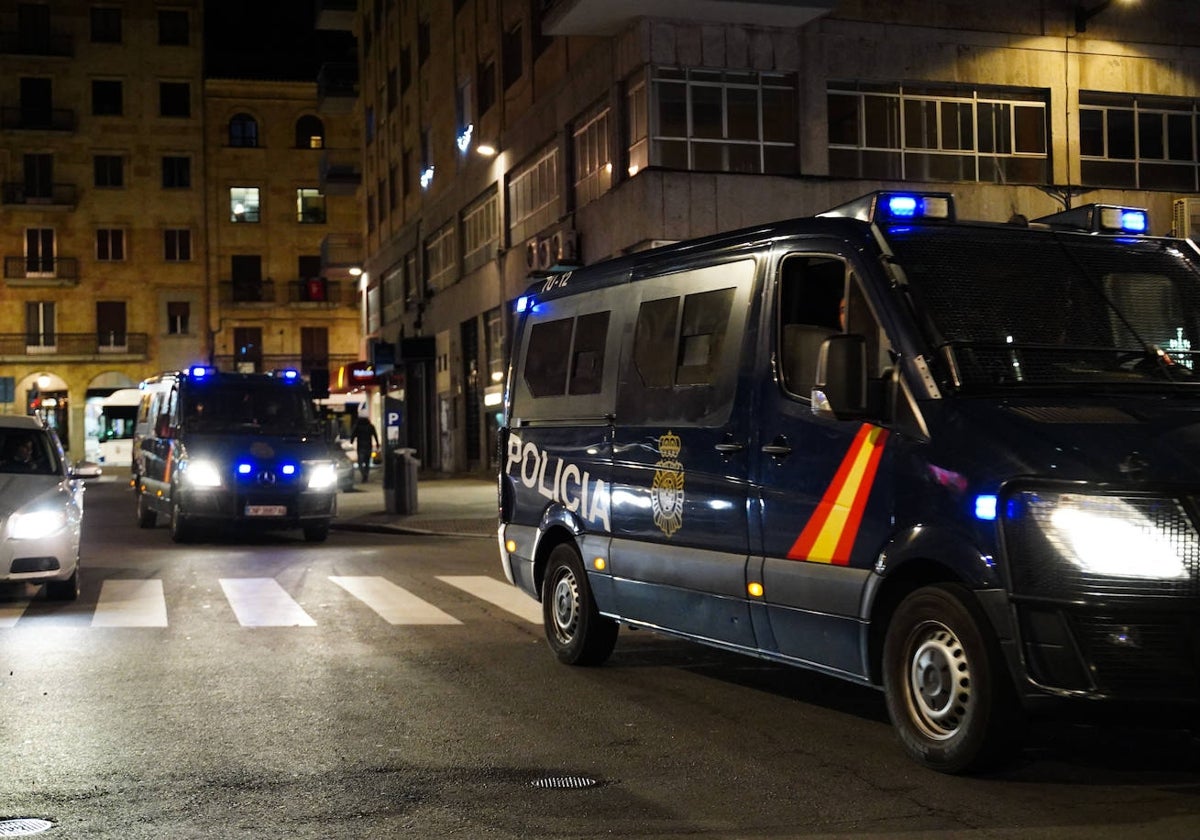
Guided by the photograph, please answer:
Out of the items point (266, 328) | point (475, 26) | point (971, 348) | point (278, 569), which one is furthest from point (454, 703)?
point (266, 328)

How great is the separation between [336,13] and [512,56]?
86.1 ft

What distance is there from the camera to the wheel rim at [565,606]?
31.6ft

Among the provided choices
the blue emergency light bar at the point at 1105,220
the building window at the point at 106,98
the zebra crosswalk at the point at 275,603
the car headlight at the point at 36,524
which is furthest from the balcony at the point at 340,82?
the blue emergency light bar at the point at 1105,220

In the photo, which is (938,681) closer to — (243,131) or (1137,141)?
(1137,141)

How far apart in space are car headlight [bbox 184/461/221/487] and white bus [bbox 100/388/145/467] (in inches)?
1585

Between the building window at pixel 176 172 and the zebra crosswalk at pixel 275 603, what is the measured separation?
2346 inches

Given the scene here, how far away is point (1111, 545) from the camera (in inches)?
232

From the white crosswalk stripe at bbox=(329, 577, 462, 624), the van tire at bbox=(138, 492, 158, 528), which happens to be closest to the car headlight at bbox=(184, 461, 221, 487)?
the van tire at bbox=(138, 492, 158, 528)

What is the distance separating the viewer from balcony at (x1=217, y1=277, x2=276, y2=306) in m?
72.5

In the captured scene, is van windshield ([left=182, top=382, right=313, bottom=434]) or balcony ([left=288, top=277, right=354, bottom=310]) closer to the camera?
van windshield ([left=182, top=382, right=313, bottom=434])

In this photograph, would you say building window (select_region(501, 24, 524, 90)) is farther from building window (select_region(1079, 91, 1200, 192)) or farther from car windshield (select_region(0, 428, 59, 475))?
car windshield (select_region(0, 428, 59, 475))

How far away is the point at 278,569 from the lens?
53.9ft

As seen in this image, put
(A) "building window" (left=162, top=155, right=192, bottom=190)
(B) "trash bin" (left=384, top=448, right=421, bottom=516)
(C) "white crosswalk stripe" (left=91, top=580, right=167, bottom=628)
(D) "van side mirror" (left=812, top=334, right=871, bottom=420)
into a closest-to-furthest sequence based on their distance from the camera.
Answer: (D) "van side mirror" (left=812, top=334, right=871, bottom=420) < (C) "white crosswalk stripe" (left=91, top=580, right=167, bottom=628) < (B) "trash bin" (left=384, top=448, right=421, bottom=516) < (A) "building window" (left=162, top=155, right=192, bottom=190)

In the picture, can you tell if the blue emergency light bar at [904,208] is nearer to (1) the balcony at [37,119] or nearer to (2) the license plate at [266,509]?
(2) the license plate at [266,509]
